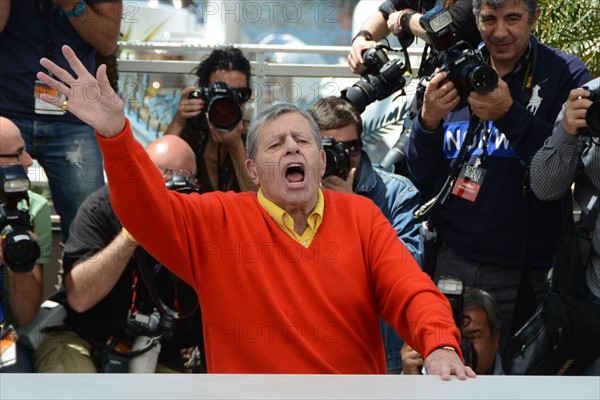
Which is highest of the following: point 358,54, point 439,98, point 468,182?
point 358,54

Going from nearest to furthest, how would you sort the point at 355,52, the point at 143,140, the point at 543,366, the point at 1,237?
the point at 543,366
the point at 1,237
the point at 355,52
the point at 143,140

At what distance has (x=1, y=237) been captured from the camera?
12.0ft

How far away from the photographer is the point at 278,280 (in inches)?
112

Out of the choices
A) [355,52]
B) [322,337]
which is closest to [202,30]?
[355,52]

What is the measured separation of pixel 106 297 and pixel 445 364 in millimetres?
1961

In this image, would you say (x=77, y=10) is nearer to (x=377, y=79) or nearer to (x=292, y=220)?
(x=377, y=79)

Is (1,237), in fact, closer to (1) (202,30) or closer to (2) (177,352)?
(2) (177,352)

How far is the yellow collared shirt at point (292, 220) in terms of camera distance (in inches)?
117

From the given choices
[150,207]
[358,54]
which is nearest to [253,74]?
[358,54]

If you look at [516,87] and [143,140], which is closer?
[516,87]

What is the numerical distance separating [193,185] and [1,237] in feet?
2.42

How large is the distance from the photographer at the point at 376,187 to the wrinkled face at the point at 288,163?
1016 mm

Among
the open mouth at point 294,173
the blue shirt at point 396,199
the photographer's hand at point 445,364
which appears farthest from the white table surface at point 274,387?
the blue shirt at point 396,199

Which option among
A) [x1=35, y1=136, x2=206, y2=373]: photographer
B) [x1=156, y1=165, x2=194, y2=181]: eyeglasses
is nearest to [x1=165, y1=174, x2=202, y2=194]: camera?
[x1=35, y1=136, x2=206, y2=373]: photographer
